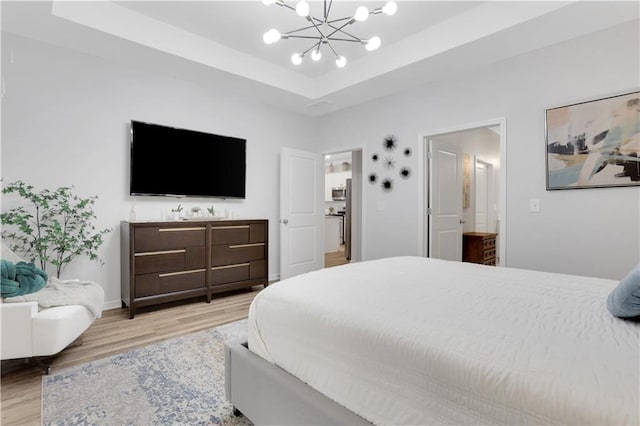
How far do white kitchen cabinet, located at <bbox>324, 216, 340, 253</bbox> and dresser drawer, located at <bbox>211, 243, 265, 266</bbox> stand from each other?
370 cm

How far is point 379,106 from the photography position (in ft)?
14.5

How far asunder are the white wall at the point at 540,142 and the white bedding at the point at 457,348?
4.62 ft

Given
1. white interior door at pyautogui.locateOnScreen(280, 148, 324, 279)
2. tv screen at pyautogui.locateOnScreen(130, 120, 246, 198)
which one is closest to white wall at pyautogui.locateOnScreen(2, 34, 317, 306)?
tv screen at pyautogui.locateOnScreen(130, 120, 246, 198)

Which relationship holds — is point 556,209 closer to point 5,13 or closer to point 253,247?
point 253,247

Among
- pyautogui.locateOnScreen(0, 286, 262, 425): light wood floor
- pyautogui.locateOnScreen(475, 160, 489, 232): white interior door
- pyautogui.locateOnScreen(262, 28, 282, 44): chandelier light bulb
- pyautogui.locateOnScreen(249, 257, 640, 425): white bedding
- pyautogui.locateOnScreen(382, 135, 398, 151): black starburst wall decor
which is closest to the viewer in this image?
pyautogui.locateOnScreen(249, 257, 640, 425): white bedding

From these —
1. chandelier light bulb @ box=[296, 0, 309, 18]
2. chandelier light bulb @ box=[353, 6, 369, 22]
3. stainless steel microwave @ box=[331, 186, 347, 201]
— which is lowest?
stainless steel microwave @ box=[331, 186, 347, 201]

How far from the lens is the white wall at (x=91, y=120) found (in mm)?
2941

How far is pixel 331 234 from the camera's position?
8.01m

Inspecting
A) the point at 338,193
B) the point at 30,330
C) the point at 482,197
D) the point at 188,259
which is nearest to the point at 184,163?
the point at 188,259

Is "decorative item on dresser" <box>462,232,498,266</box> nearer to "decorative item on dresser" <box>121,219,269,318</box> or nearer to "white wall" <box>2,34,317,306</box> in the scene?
"decorative item on dresser" <box>121,219,269,318</box>

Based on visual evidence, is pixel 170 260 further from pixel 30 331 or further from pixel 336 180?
pixel 336 180

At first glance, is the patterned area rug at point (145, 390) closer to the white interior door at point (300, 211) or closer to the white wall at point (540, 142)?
the white interior door at point (300, 211)

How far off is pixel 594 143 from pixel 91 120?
4.72 metres

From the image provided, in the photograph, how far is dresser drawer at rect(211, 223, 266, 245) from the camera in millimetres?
3762
